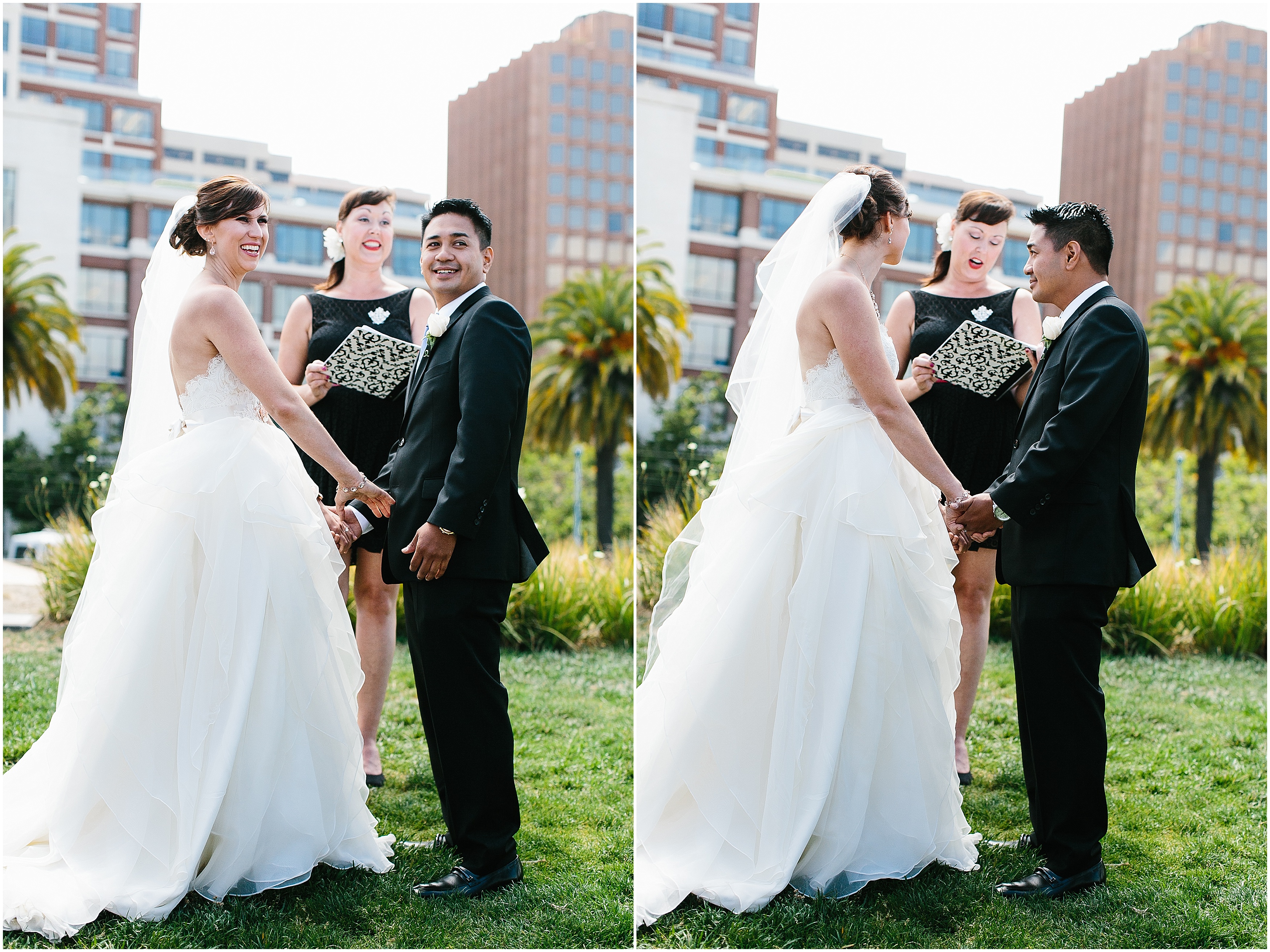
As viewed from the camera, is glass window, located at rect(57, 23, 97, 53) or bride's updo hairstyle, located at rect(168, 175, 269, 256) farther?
glass window, located at rect(57, 23, 97, 53)

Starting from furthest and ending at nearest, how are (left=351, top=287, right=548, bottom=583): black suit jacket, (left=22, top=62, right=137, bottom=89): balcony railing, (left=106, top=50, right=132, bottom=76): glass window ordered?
(left=106, top=50, right=132, bottom=76): glass window, (left=22, top=62, right=137, bottom=89): balcony railing, (left=351, top=287, right=548, bottom=583): black suit jacket

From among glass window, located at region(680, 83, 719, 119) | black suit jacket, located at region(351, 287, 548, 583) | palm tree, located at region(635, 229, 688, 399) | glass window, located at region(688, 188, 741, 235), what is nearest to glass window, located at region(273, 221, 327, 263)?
glass window, located at region(680, 83, 719, 119)

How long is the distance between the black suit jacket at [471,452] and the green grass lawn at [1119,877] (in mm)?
1392

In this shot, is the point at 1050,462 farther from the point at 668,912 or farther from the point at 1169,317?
the point at 1169,317

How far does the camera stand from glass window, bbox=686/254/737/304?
31.8 m

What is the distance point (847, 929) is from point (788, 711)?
2.27 ft

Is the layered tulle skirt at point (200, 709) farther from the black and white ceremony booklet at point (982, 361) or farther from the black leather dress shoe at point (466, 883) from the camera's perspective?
the black and white ceremony booklet at point (982, 361)

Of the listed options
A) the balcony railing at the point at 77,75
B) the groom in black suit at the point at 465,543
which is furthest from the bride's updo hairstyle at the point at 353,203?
the balcony railing at the point at 77,75

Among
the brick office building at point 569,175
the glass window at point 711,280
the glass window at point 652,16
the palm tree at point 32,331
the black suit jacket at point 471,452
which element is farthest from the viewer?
the brick office building at point 569,175

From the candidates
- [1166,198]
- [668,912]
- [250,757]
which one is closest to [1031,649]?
[668,912]

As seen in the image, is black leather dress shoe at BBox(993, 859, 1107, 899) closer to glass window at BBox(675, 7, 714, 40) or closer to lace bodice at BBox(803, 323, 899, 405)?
lace bodice at BBox(803, 323, 899, 405)

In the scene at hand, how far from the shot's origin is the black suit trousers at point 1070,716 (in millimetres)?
3301

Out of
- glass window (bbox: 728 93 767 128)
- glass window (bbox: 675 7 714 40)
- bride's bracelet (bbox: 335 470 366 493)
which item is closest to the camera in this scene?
bride's bracelet (bbox: 335 470 366 493)

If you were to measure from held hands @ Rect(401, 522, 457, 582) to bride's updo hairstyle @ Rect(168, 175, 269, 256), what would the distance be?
1419 mm
